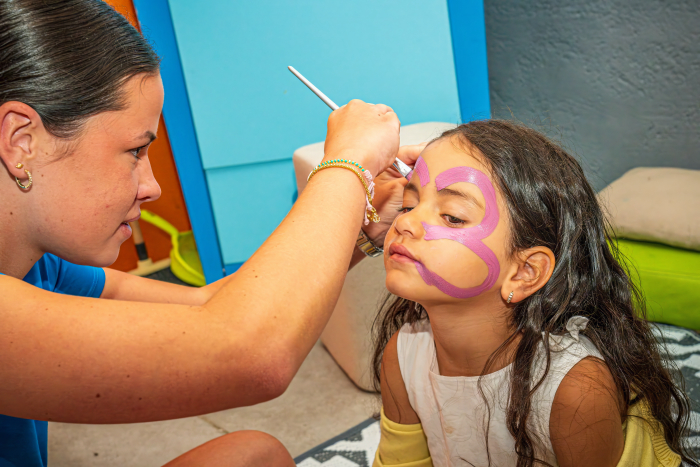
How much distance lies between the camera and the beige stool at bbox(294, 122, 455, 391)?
155 cm

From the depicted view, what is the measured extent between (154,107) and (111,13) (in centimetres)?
15

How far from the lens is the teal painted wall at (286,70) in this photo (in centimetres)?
174

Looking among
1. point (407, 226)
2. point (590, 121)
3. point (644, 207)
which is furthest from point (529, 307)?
point (590, 121)

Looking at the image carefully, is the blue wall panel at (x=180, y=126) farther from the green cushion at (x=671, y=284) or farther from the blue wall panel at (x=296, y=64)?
the green cushion at (x=671, y=284)

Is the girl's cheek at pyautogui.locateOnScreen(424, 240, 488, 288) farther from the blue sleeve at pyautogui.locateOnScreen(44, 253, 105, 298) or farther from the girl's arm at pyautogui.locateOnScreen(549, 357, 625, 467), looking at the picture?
the blue sleeve at pyautogui.locateOnScreen(44, 253, 105, 298)

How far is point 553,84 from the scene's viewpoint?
2479mm

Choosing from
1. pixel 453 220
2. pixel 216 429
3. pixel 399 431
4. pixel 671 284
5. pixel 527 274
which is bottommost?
pixel 216 429

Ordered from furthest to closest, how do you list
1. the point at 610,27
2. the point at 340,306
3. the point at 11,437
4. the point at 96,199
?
1. the point at 610,27
2. the point at 340,306
3. the point at 11,437
4. the point at 96,199

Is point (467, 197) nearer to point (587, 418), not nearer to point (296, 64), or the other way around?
point (587, 418)

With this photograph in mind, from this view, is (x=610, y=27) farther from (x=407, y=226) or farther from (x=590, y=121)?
(x=407, y=226)

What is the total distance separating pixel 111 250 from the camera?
32.8 inches

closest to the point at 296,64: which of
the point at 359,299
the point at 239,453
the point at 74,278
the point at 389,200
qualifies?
the point at 359,299

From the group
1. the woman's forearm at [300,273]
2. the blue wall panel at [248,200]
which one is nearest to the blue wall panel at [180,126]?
the blue wall panel at [248,200]

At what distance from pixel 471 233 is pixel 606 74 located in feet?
5.81
